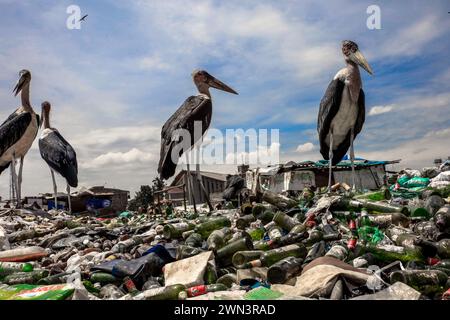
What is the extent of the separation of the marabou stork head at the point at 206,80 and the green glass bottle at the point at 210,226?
4.83 meters

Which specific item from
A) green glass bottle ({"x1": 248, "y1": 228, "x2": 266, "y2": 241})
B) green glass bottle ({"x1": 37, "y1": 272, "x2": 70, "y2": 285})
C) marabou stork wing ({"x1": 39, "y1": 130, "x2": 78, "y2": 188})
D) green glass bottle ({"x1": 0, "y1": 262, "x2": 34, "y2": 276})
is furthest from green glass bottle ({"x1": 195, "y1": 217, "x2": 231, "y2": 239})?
marabou stork wing ({"x1": 39, "y1": 130, "x2": 78, "y2": 188})

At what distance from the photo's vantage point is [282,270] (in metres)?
3.54

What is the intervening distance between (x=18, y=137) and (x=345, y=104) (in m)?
9.82

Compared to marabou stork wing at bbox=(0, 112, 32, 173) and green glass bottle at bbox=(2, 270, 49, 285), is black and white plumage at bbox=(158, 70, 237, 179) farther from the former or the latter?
marabou stork wing at bbox=(0, 112, 32, 173)

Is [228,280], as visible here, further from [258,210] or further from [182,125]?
[182,125]

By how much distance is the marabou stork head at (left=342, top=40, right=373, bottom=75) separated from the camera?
8617 millimetres

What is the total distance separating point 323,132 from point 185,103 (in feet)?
10.6

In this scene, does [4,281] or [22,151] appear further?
[22,151]

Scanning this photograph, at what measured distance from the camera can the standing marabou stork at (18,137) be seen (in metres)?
12.5

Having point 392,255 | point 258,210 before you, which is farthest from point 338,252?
point 258,210

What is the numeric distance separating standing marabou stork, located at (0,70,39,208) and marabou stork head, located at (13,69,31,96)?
29.6 inches
